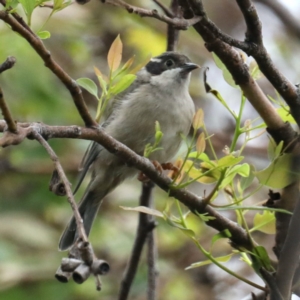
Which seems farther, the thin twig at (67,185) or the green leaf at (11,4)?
the green leaf at (11,4)

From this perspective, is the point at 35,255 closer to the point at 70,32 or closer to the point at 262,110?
the point at 70,32

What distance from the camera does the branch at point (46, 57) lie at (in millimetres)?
1354

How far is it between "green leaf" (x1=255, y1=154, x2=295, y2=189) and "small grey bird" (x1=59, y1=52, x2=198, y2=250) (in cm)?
151

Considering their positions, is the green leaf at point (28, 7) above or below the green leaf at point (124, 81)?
above

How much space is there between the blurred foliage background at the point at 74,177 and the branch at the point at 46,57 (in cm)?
212

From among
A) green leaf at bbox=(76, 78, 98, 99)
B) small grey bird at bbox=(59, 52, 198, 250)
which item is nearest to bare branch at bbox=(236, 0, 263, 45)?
green leaf at bbox=(76, 78, 98, 99)

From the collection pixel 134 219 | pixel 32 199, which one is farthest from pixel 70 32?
pixel 134 219

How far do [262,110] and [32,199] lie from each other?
2511mm

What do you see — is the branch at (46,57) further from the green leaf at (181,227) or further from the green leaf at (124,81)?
the green leaf at (181,227)

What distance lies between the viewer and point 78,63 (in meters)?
4.63

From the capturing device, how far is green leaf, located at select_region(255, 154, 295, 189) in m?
1.88

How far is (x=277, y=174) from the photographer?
1881mm

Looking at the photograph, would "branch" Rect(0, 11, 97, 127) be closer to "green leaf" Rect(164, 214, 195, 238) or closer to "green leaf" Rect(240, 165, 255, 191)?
"green leaf" Rect(164, 214, 195, 238)

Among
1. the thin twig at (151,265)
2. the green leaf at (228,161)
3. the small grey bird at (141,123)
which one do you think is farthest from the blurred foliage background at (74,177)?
the green leaf at (228,161)
